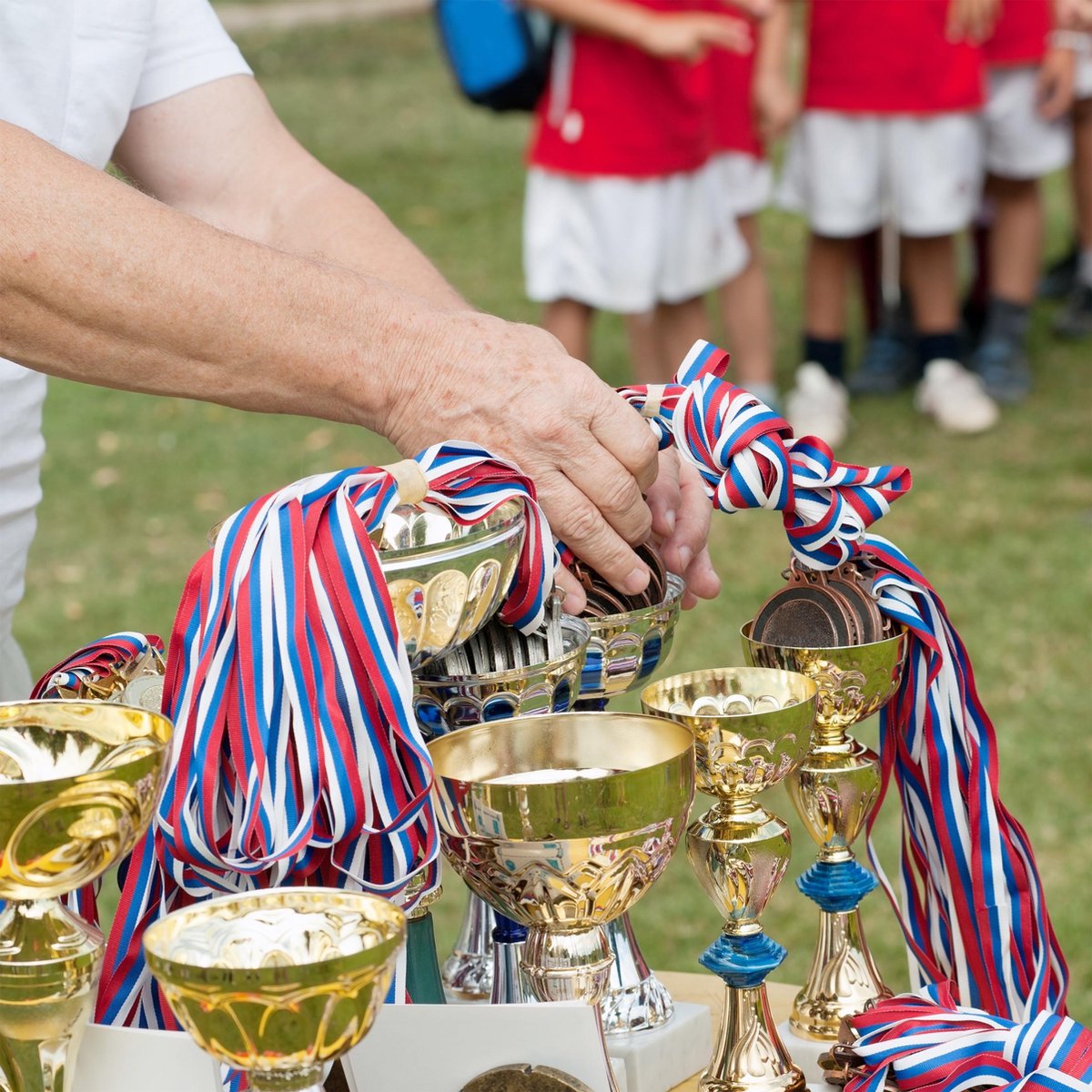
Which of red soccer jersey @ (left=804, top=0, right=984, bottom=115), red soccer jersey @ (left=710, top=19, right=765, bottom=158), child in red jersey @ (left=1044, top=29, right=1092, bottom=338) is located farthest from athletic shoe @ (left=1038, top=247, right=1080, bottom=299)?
red soccer jersey @ (left=710, top=19, right=765, bottom=158)

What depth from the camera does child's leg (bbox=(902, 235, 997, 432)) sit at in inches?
169

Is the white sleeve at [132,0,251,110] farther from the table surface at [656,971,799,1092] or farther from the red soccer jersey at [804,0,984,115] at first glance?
the red soccer jersey at [804,0,984,115]

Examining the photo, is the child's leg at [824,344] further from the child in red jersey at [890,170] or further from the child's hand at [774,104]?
the child's hand at [774,104]

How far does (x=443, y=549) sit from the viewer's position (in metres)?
0.82

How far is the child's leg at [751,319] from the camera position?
4246 mm

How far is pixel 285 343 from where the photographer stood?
935 mm

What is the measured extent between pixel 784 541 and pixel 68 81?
2721mm

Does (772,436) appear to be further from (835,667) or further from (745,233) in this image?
(745,233)

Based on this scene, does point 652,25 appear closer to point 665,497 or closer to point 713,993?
point 665,497

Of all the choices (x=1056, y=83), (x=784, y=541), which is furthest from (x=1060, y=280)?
(x=784, y=541)

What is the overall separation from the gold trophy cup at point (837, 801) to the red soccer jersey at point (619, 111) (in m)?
2.98

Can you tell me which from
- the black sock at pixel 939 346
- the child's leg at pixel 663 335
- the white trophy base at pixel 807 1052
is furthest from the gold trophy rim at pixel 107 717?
the black sock at pixel 939 346

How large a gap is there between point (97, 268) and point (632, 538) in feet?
1.19

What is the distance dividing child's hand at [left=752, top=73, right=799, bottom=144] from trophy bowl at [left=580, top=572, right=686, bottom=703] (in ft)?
10.9
